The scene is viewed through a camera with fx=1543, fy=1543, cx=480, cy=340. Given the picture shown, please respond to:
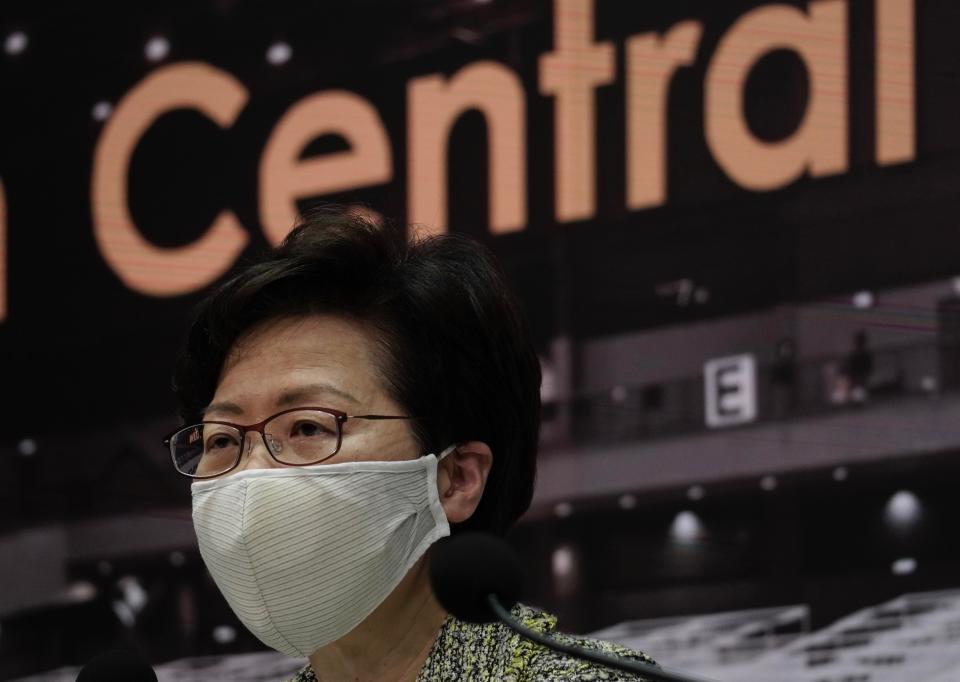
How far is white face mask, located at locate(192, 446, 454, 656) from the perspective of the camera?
5.56 feet

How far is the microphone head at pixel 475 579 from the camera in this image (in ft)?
3.98

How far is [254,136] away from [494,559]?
2425 mm

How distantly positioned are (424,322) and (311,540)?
0.92 ft

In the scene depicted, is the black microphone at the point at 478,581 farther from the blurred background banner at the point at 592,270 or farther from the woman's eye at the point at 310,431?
the blurred background banner at the point at 592,270

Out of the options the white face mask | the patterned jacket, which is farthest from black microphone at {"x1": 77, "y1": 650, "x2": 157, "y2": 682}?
the patterned jacket

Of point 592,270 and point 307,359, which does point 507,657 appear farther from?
point 592,270

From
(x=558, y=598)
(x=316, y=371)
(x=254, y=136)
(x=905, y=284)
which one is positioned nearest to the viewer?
(x=316, y=371)

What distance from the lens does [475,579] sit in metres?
1.21

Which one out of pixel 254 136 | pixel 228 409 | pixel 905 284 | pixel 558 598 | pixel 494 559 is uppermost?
pixel 254 136

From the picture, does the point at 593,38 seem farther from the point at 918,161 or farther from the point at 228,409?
the point at 228,409

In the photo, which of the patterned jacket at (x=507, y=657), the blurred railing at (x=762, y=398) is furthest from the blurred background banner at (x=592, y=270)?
the patterned jacket at (x=507, y=657)

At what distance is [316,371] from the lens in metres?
1.72

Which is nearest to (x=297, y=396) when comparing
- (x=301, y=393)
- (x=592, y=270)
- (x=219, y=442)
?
(x=301, y=393)

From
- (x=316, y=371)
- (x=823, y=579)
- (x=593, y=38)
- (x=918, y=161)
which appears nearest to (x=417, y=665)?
(x=316, y=371)
